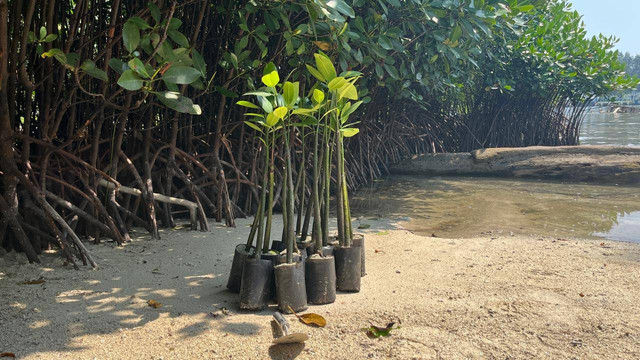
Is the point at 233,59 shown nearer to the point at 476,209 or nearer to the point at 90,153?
the point at 90,153

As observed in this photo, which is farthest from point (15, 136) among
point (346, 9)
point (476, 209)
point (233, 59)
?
point (476, 209)

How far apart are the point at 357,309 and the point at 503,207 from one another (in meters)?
4.01

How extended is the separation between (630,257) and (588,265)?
0.41m

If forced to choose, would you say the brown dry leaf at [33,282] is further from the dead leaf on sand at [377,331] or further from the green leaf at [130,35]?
the dead leaf on sand at [377,331]

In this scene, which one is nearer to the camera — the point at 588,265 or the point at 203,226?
the point at 588,265

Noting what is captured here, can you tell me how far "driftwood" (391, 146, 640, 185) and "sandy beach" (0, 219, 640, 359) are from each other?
4.98 m

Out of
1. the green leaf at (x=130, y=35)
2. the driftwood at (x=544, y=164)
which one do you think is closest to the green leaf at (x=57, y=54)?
the green leaf at (x=130, y=35)

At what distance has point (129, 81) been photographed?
101 inches

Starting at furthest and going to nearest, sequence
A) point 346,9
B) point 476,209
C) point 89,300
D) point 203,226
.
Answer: point 476,209
point 203,226
point 346,9
point 89,300

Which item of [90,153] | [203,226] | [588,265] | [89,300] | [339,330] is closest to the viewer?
[339,330]

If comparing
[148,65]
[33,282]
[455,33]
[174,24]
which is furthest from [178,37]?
[455,33]

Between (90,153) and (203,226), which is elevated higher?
(90,153)

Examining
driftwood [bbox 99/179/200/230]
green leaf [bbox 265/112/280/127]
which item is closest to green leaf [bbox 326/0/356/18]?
green leaf [bbox 265/112/280/127]

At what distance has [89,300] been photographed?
268 cm
